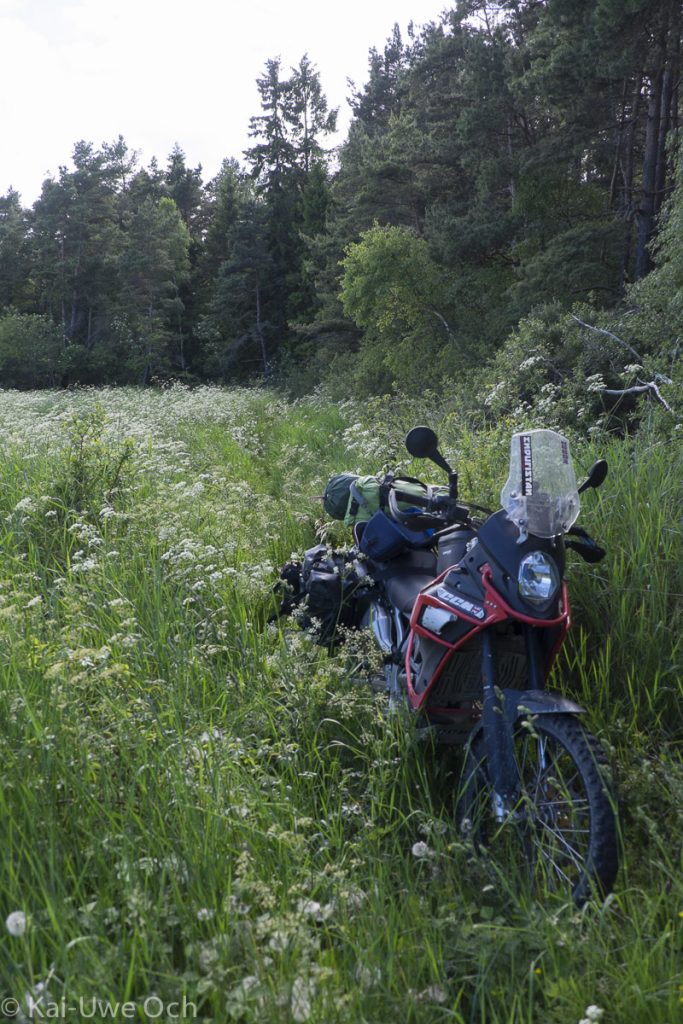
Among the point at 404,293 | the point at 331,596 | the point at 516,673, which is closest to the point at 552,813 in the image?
the point at 516,673

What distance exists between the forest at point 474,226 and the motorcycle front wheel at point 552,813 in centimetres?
364

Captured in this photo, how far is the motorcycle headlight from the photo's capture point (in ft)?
7.28

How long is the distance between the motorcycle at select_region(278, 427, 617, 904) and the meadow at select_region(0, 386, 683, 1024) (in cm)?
11

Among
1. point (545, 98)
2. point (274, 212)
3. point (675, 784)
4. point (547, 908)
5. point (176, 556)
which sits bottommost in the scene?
point (547, 908)

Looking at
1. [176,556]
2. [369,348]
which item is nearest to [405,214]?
[369,348]

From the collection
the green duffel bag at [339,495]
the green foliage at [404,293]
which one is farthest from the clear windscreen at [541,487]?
the green foliage at [404,293]

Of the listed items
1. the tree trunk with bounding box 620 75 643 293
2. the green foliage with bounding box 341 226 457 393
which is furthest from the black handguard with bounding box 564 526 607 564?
the green foliage with bounding box 341 226 457 393

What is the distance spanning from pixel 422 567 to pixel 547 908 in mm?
1564

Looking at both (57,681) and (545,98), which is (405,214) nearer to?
(545,98)

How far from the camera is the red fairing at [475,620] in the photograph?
7.41 feet

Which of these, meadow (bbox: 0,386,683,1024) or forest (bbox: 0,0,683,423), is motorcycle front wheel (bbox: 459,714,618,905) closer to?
meadow (bbox: 0,386,683,1024)

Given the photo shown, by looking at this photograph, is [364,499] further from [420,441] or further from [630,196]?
[630,196]

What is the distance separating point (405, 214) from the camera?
25500 mm

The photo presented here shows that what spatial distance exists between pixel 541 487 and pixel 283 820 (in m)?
1.26
